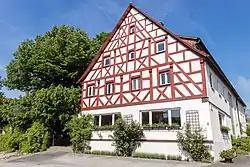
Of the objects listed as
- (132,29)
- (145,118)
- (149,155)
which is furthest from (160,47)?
(149,155)

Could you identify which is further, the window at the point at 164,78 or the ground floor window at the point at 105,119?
the ground floor window at the point at 105,119

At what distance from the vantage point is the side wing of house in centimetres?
1568

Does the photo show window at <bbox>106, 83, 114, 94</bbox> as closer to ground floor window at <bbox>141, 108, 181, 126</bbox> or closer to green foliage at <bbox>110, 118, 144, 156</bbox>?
green foliage at <bbox>110, 118, 144, 156</bbox>

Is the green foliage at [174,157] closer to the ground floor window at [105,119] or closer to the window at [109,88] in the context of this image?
the ground floor window at [105,119]

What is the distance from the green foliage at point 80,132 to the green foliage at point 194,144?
8.45 metres

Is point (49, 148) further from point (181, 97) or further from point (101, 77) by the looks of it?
point (181, 97)

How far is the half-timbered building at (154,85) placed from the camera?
1499 centimetres

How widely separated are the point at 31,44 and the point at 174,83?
2051 centimetres

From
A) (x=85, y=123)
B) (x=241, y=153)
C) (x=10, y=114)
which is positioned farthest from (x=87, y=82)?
(x=241, y=153)

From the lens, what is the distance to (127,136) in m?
16.6

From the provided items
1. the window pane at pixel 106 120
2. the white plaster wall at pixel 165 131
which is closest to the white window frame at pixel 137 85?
the white plaster wall at pixel 165 131

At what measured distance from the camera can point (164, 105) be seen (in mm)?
16094

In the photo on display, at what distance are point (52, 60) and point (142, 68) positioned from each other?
12093 mm

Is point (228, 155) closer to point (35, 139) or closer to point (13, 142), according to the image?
point (35, 139)
